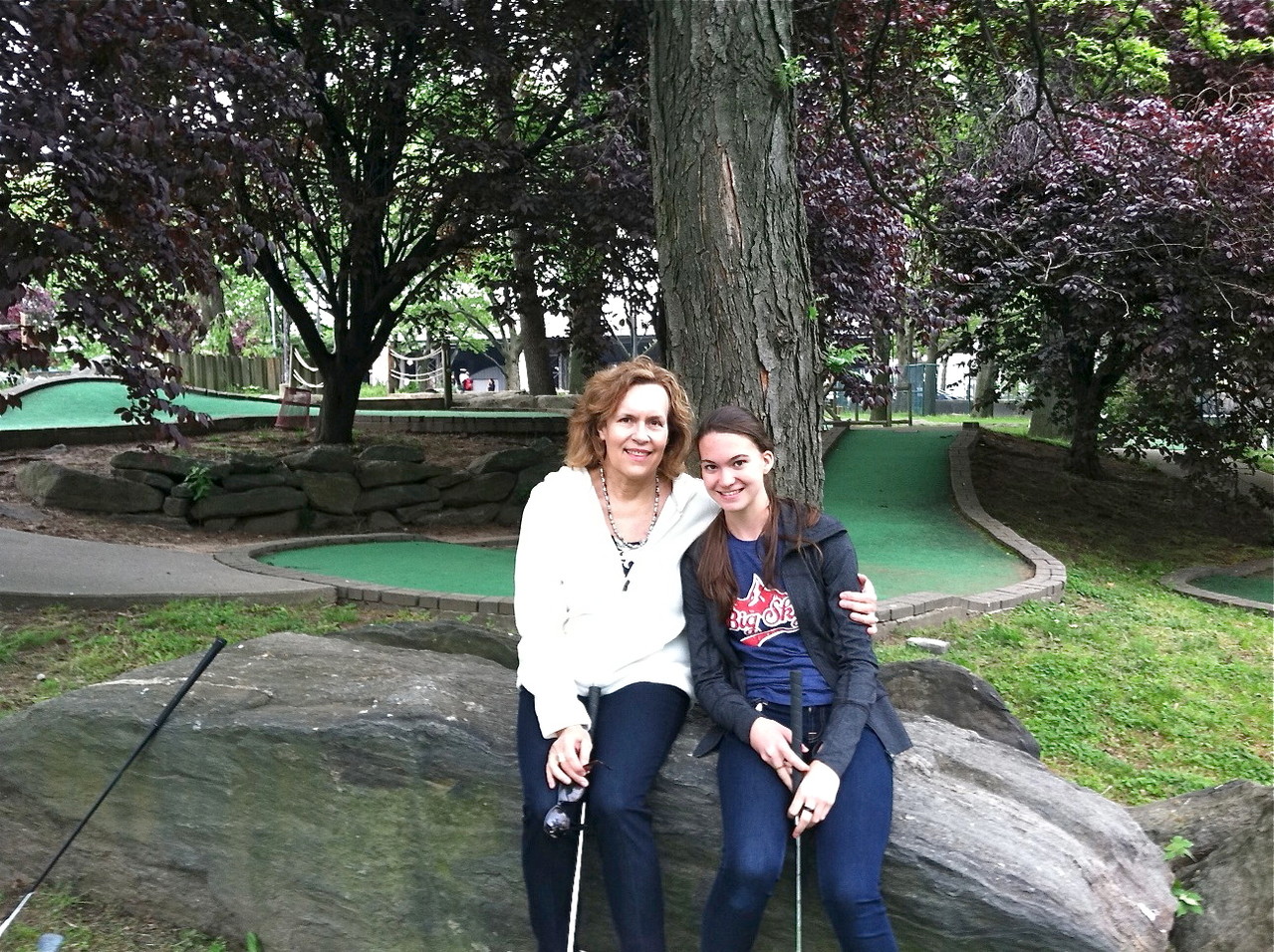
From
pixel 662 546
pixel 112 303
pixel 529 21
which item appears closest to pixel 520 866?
pixel 662 546

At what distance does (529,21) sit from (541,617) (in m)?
7.94

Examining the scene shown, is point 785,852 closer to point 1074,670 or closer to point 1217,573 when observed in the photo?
point 1074,670

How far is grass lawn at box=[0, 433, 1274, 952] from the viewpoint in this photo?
4.55 meters

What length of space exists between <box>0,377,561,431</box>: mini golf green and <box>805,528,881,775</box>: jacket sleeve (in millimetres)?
12280

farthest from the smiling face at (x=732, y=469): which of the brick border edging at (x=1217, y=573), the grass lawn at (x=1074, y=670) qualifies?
the brick border edging at (x=1217, y=573)

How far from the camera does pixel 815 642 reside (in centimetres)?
281

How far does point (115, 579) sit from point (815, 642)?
5.56 metres

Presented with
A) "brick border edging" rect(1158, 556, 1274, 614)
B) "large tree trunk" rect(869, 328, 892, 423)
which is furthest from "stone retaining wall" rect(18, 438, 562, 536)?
"brick border edging" rect(1158, 556, 1274, 614)

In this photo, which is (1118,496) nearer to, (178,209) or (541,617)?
(178,209)

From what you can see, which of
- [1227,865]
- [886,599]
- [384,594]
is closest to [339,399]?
[384,594]

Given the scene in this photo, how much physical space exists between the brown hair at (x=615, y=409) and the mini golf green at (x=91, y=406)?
11711mm

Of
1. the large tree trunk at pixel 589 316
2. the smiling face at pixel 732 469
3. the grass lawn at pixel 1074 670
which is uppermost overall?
the large tree trunk at pixel 589 316

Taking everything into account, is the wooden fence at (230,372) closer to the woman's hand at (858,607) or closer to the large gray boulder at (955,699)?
the large gray boulder at (955,699)

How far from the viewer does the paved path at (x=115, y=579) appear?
6551 millimetres
